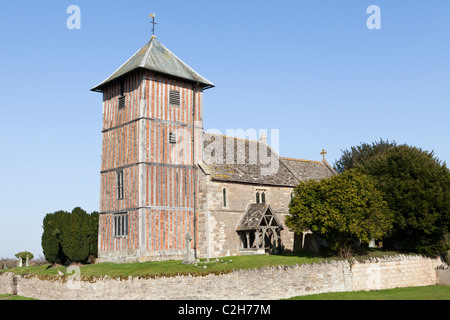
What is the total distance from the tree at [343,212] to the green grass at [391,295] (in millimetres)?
4024

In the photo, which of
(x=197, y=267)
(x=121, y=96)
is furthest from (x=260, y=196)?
(x=121, y=96)

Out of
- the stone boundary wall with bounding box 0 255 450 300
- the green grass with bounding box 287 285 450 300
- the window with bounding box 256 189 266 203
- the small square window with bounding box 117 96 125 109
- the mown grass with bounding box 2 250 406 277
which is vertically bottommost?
the green grass with bounding box 287 285 450 300

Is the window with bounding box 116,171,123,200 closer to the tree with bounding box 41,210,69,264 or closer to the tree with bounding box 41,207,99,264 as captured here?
the tree with bounding box 41,207,99,264

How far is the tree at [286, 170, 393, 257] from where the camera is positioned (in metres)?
31.2

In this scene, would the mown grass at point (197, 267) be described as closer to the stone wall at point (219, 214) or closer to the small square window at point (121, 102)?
the stone wall at point (219, 214)

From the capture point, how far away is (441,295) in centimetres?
2753

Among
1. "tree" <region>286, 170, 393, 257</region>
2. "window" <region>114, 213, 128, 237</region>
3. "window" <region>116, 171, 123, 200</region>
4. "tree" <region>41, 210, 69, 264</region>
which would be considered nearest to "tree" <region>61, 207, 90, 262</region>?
"tree" <region>41, 210, 69, 264</region>

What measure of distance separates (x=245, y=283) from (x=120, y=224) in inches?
532

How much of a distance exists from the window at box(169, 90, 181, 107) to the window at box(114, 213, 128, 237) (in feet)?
31.7

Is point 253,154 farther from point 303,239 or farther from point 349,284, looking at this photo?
point 349,284

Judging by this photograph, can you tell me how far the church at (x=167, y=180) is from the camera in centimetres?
3381

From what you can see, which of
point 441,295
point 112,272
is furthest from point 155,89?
point 441,295

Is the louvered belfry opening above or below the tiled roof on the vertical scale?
below

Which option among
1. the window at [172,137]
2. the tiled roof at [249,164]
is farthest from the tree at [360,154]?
the window at [172,137]
